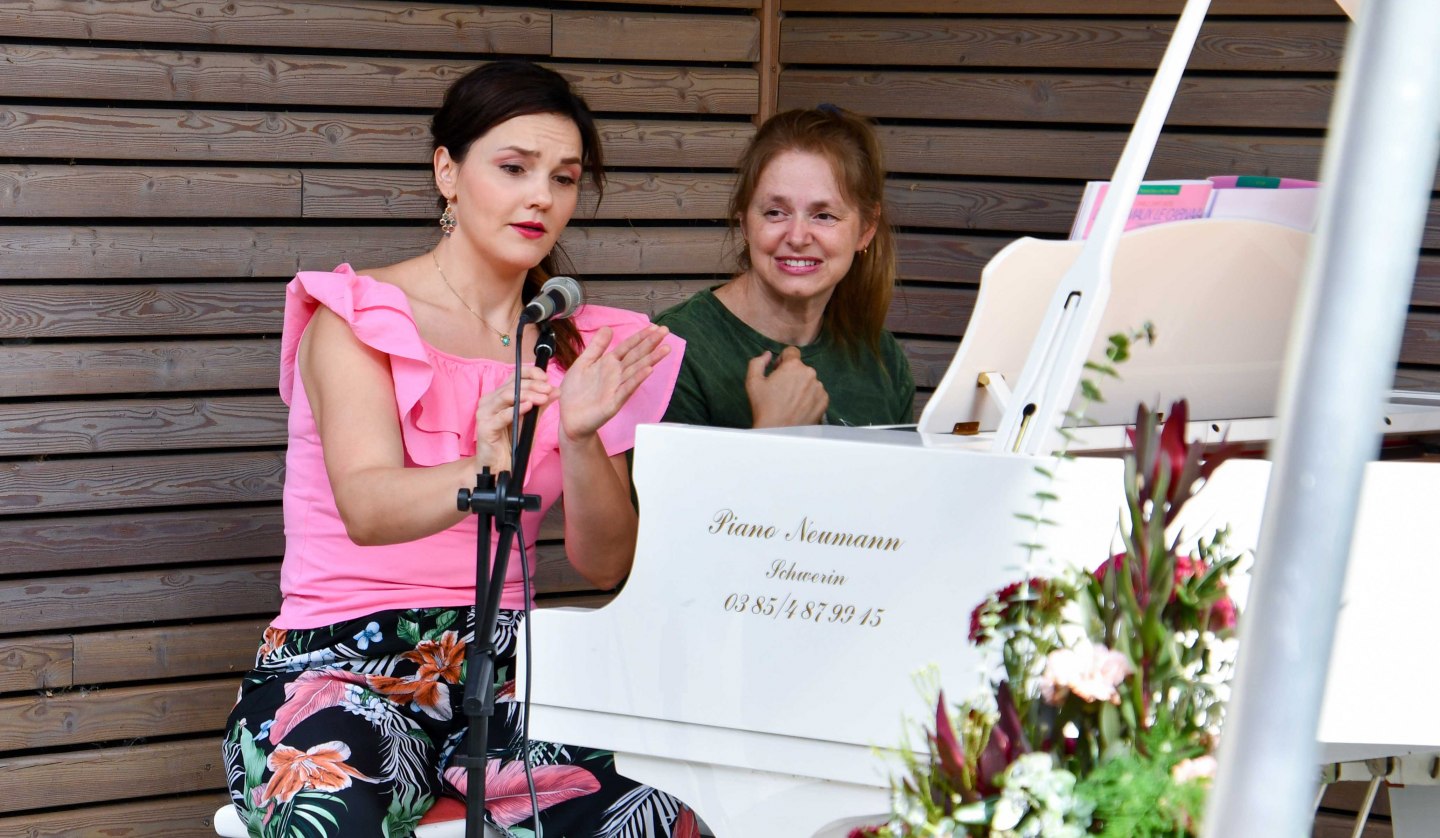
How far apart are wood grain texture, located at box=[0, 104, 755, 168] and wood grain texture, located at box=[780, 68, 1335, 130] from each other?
1.85ft

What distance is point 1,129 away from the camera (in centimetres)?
287

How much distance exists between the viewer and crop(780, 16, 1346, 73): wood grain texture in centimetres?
321

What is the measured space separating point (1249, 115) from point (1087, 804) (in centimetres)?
272

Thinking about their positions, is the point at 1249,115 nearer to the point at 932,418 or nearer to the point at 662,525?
the point at 932,418

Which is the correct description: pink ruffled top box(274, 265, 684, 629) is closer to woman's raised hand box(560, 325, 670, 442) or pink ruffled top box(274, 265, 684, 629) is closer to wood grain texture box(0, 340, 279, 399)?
woman's raised hand box(560, 325, 670, 442)

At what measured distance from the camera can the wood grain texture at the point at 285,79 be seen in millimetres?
2900

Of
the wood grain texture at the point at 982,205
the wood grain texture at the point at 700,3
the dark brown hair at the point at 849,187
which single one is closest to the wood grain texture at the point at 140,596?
the dark brown hair at the point at 849,187

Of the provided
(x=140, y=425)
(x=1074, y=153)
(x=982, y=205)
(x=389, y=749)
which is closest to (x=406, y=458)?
(x=389, y=749)

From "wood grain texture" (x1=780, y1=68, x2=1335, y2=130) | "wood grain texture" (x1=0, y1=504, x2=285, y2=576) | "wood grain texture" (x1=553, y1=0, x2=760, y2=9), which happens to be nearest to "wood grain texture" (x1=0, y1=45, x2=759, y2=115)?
"wood grain texture" (x1=553, y1=0, x2=760, y2=9)

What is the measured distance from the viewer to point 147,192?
2.99m

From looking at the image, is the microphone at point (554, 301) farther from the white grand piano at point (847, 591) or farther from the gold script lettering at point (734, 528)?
the gold script lettering at point (734, 528)

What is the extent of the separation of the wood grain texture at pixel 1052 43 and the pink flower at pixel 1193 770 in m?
2.73

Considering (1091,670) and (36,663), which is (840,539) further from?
(36,663)

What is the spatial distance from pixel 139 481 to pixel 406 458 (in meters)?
1.07
